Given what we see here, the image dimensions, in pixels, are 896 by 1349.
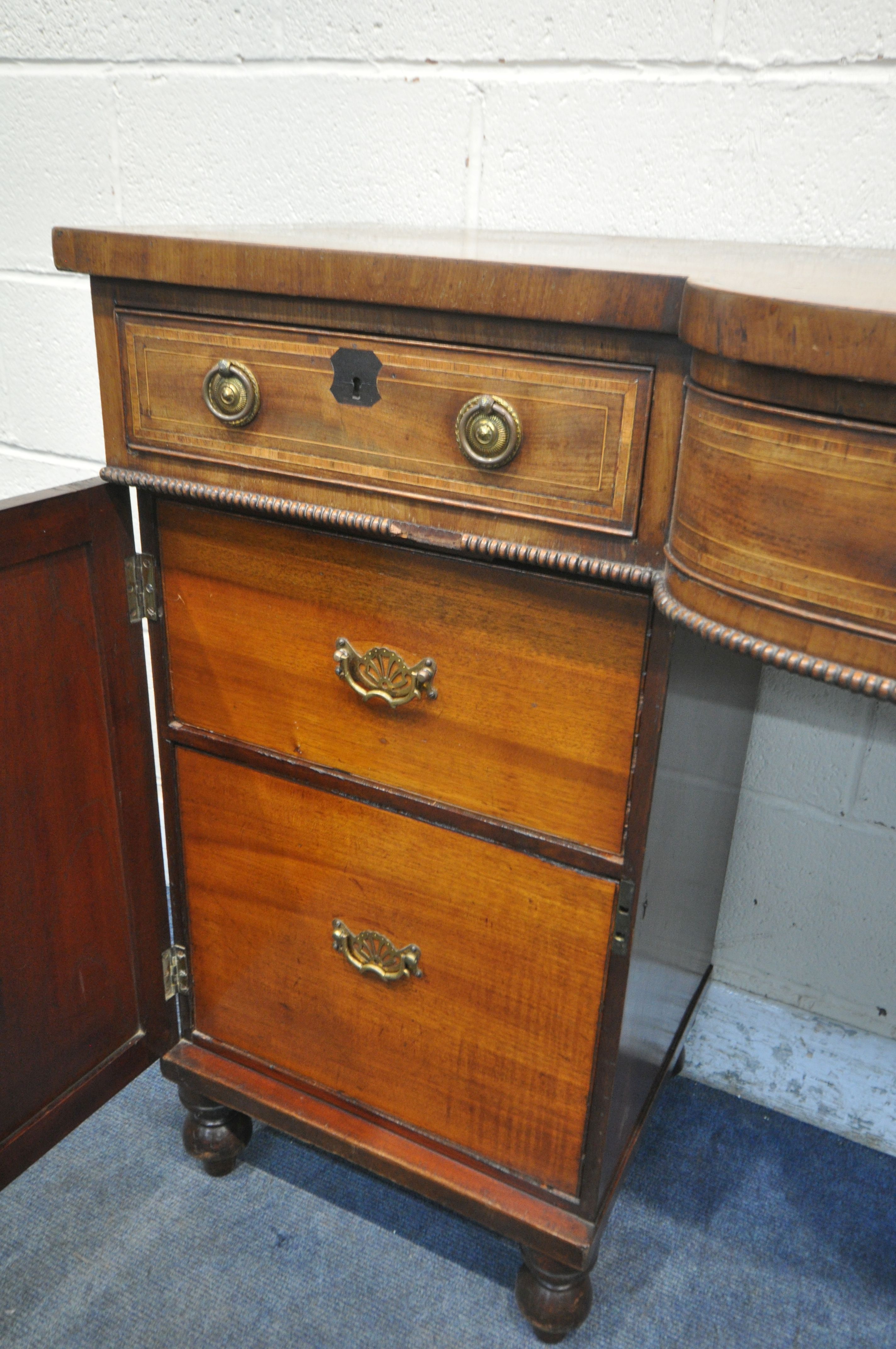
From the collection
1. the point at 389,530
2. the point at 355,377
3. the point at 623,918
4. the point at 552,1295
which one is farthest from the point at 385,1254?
the point at 355,377

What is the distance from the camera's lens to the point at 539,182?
117 centimetres

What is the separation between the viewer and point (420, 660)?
829 millimetres

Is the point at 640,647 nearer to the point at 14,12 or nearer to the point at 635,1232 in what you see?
the point at 635,1232

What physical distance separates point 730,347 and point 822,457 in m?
0.08

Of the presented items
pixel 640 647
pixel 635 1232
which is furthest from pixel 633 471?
pixel 635 1232

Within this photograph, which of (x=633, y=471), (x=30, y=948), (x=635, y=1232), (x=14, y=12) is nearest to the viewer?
(x=633, y=471)

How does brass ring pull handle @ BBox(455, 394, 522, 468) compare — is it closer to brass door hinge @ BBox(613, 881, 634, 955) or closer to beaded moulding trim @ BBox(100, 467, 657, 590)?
beaded moulding trim @ BBox(100, 467, 657, 590)

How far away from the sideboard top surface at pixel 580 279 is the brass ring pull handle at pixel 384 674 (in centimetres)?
28

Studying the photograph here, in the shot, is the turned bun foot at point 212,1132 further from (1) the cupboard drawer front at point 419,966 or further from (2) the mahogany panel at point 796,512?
(2) the mahogany panel at point 796,512

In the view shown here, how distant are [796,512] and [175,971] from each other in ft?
2.80

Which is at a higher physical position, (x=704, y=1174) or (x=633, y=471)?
(x=633, y=471)

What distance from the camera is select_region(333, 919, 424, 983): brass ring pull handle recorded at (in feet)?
3.06

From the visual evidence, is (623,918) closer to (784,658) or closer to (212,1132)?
(784,658)

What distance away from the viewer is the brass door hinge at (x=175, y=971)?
110 centimetres
